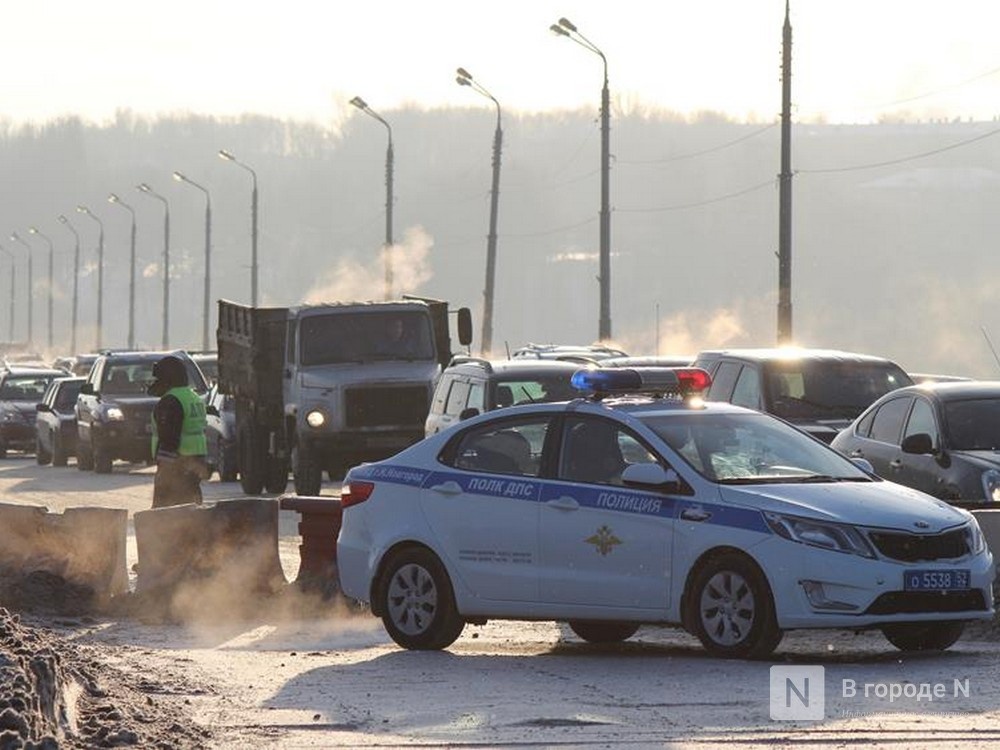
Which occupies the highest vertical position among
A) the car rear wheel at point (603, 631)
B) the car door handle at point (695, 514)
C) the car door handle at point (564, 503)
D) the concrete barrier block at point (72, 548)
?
the car door handle at point (564, 503)

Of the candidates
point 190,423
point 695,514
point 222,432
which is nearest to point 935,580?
point 695,514

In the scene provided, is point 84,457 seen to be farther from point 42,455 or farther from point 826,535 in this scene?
point 826,535

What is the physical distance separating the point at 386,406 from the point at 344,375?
661 mm

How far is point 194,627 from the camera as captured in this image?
15859 mm

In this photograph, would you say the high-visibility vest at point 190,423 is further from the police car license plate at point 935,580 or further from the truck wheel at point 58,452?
the truck wheel at point 58,452

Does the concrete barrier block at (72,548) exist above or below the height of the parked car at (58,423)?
below

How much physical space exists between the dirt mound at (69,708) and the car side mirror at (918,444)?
7.40 metres

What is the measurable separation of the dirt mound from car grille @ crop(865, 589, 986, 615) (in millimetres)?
3725

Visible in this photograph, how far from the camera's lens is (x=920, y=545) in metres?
12.8

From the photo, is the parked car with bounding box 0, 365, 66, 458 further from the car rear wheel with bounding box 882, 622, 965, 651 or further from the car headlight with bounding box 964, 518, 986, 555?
the car headlight with bounding box 964, 518, 986, 555

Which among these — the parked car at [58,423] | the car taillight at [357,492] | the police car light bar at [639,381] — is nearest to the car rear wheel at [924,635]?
the police car light bar at [639,381]

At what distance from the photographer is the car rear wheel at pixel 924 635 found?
43.3 ft

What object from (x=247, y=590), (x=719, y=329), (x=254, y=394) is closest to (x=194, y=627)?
(x=247, y=590)

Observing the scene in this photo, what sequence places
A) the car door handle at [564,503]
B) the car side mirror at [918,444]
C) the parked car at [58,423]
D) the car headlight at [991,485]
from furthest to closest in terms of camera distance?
the parked car at [58,423] < the car side mirror at [918,444] < the car headlight at [991,485] < the car door handle at [564,503]
